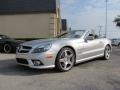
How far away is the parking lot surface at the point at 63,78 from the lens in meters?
6.41

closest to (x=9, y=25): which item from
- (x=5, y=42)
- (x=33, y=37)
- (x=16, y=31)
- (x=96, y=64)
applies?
(x=16, y=31)

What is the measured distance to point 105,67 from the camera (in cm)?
890

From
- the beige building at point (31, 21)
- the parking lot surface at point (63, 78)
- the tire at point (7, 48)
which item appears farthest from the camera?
the beige building at point (31, 21)

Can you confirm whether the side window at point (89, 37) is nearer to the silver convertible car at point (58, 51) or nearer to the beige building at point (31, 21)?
the silver convertible car at point (58, 51)

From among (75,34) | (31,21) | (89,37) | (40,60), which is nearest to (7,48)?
(75,34)

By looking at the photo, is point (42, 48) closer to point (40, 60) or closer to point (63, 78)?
point (40, 60)

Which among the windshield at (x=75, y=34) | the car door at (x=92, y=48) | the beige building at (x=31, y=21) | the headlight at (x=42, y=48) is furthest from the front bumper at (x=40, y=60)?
the beige building at (x=31, y=21)

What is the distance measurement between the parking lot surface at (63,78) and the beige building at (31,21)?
16.2m

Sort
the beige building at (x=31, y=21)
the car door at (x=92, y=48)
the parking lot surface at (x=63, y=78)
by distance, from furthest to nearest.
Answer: the beige building at (x=31, y=21)
the car door at (x=92, y=48)
the parking lot surface at (x=63, y=78)

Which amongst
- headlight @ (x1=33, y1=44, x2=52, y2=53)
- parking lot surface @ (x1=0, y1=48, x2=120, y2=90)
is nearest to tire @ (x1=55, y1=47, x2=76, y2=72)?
parking lot surface @ (x1=0, y1=48, x2=120, y2=90)

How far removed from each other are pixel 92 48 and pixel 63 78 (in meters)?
2.64

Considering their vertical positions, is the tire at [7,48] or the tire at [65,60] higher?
the tire at [65,60]

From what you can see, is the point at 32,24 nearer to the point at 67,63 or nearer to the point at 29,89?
the point at 67,63

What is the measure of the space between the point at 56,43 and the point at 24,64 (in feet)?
3.88
